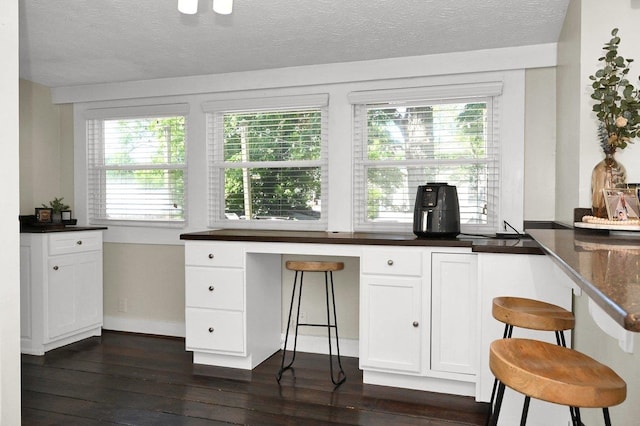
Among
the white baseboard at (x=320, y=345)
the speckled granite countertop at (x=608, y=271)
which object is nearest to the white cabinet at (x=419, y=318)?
the white baseboard at (x=320, y=345)

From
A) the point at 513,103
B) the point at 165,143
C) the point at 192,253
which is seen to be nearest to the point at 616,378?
the point at 513,103

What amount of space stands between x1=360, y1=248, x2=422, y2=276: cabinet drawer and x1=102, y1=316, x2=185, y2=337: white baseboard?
2099 millimetres

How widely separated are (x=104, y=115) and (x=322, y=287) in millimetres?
2687

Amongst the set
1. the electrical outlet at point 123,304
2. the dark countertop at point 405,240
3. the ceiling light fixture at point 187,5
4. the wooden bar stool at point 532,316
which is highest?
the ceiling light fixture at point 187,5

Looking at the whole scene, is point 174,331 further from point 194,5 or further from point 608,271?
point 608,271

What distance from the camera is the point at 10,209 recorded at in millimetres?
2084

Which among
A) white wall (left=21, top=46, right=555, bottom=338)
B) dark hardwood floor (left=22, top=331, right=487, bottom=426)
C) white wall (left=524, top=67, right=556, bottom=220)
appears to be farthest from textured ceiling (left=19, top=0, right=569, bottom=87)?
dark hardwood floor (left=22, top=331, right=487, bottom=426)

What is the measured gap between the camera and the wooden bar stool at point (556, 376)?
1.14 m

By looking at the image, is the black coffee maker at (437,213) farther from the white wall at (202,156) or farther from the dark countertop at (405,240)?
the white wall at (202,156)

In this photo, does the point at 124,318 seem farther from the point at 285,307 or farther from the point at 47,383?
the point at 285,307

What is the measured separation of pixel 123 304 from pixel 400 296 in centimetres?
286

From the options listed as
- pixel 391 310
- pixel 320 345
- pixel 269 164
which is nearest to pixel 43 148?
pixel 269 164

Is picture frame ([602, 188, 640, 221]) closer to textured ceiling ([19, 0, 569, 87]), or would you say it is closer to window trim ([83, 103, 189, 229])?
textured ceiling ([19, 0, 569, 87])

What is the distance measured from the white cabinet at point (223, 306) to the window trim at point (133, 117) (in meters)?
0.96
